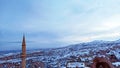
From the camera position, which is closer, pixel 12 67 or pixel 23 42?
pixel 23 42

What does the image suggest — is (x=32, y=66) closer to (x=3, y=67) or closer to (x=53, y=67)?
(x=53, y=67)

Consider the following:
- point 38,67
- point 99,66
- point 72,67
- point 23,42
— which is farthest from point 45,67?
point 99,66

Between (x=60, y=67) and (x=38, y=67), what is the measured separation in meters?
7.66

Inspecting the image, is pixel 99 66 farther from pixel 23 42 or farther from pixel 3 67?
pixel 3 67

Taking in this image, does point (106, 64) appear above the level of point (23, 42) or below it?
below

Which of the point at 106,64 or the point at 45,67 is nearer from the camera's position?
the point at 106,64

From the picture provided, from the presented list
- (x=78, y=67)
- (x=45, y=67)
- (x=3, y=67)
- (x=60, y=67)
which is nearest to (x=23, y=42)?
(x=78, y=67)

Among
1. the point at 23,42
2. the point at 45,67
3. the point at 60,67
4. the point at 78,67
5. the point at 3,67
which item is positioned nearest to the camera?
the point at 23,42

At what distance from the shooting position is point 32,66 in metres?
72.4

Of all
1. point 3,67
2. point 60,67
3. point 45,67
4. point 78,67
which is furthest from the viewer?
point 3,67

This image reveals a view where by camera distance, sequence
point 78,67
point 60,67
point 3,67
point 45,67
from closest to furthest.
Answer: point 78,67 → point 60,67 → point 45,67 → point 3,67

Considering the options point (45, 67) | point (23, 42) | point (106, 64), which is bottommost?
point (45, 67)

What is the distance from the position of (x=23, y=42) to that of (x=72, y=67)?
4253 centimetres

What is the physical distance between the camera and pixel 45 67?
7462cm
